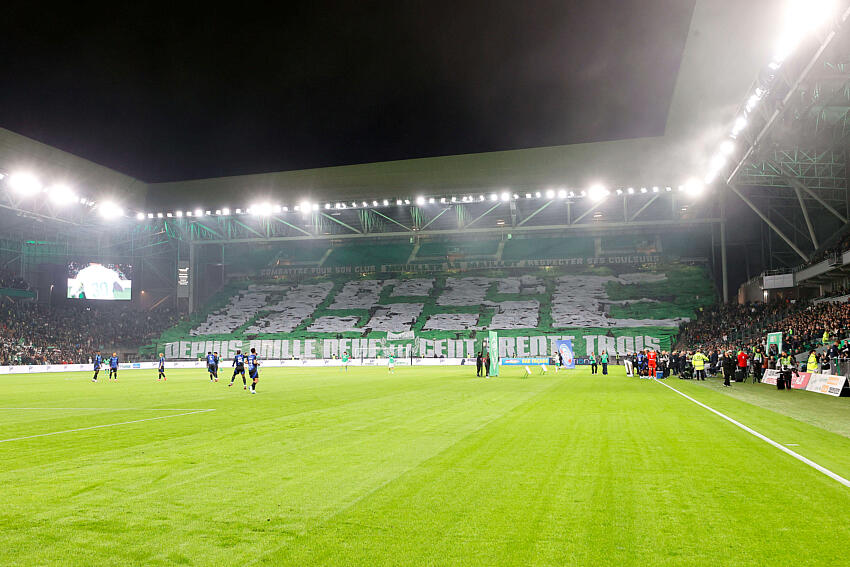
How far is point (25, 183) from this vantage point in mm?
43219

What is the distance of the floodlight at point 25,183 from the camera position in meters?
42.4

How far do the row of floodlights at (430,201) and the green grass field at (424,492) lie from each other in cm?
4008

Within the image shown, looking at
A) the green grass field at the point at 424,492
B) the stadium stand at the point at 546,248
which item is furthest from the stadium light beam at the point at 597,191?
the green grass field at the point at 424,492

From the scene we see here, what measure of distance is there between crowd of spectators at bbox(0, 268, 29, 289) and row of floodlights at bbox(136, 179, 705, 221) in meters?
13.4

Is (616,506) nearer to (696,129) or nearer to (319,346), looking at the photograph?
(696,129)

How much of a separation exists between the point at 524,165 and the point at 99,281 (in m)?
45.6

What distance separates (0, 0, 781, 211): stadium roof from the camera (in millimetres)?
30844

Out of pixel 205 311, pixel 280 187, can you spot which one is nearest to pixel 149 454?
pixel 280 187

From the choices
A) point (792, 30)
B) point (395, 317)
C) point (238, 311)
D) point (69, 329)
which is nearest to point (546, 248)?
point (395, 317)

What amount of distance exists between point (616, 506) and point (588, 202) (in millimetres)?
59151

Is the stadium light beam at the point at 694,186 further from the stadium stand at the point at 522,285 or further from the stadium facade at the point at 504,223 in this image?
the stadium stand at the point at 522,285

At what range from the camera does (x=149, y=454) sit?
8602 millimetres

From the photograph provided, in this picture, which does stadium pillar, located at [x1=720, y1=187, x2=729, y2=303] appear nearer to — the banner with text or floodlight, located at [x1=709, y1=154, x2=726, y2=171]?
the banner with text

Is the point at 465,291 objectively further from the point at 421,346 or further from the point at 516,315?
the point at 421,346
